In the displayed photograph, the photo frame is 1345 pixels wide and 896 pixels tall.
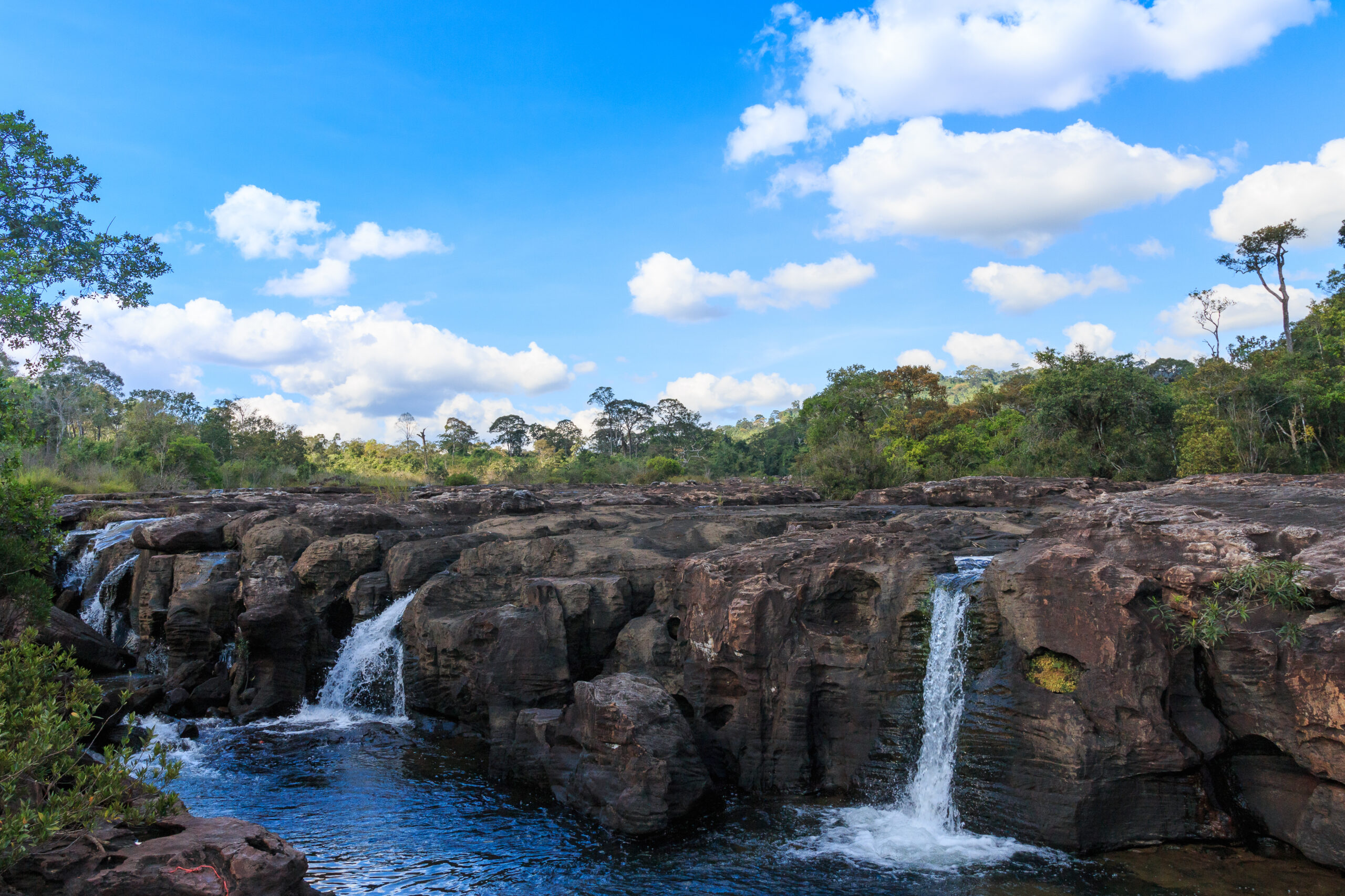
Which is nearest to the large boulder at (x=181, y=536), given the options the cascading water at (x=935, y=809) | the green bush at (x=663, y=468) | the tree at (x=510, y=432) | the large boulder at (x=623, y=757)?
the large boulder at (x=623, y=757)

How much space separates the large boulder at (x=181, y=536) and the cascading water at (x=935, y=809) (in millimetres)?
16483

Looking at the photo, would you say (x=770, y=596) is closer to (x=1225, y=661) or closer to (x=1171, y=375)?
(x=1225, y=661)

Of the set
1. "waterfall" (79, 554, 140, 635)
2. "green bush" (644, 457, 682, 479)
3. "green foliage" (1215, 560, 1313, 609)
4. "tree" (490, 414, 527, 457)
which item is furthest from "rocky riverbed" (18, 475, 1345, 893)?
"tree" (490, 414, 527, 457)

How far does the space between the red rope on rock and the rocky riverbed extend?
0.41 ft

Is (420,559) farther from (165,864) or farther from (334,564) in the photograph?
(165,864)

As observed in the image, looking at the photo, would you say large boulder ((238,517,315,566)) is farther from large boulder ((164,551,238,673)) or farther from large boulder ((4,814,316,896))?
large boulder ((4,814,316,896))

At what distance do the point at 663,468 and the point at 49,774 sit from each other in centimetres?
5159

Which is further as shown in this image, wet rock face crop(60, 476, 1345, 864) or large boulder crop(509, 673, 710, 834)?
large boulder crop(509, 673, 710, 834)

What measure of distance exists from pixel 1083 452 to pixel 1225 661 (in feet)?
82.7

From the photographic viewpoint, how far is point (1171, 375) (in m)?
69.4

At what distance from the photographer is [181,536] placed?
19.1 metres

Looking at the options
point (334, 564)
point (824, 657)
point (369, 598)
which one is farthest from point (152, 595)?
point (824, 657)

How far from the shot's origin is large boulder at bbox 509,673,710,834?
966cm

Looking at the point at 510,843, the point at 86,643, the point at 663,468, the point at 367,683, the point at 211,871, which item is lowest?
the point at 510,843
